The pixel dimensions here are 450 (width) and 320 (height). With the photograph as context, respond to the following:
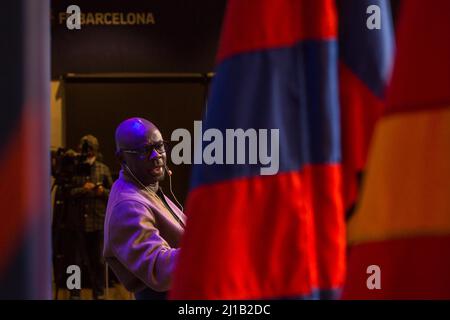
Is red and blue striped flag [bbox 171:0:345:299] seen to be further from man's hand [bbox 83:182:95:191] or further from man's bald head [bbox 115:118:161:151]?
man's hand [bbox 83:182:95:191]

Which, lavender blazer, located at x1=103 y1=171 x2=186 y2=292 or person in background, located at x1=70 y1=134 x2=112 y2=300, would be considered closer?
lavender blazer, located at x1=103 y1=171 x2=186 y2=292

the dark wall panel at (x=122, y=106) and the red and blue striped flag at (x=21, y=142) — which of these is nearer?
the red and blue striped flag at (x=21, y=142)

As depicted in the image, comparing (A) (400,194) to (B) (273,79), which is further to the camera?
(B) (273,79)

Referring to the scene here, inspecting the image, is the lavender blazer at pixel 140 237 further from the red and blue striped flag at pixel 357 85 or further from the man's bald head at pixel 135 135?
the red and blue striped flag at pixel 357 85

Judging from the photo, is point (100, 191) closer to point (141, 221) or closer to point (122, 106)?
point (122, 106)

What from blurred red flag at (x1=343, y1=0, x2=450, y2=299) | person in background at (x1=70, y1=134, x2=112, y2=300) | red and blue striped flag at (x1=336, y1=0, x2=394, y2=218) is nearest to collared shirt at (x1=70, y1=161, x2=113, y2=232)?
person in background at (x1=70, y1=134, x2=112, y2=300)

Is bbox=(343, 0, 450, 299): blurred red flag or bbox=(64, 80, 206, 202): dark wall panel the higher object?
bbox=(64, 80, 206, 202): dark wall panel

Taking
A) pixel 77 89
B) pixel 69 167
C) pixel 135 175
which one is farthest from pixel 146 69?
pixel 135 175

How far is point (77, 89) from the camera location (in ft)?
24.8

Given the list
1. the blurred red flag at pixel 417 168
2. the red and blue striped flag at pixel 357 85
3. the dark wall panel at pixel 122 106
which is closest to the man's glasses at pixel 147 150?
the red and blue striped flag at pixel 357 85

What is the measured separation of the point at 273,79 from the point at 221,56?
8cm

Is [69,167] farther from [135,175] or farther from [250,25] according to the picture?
[250,25]

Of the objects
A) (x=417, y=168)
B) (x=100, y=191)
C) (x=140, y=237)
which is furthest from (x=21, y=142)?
(x=100, y=191)

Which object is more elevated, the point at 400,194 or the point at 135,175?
the point at 135,175
